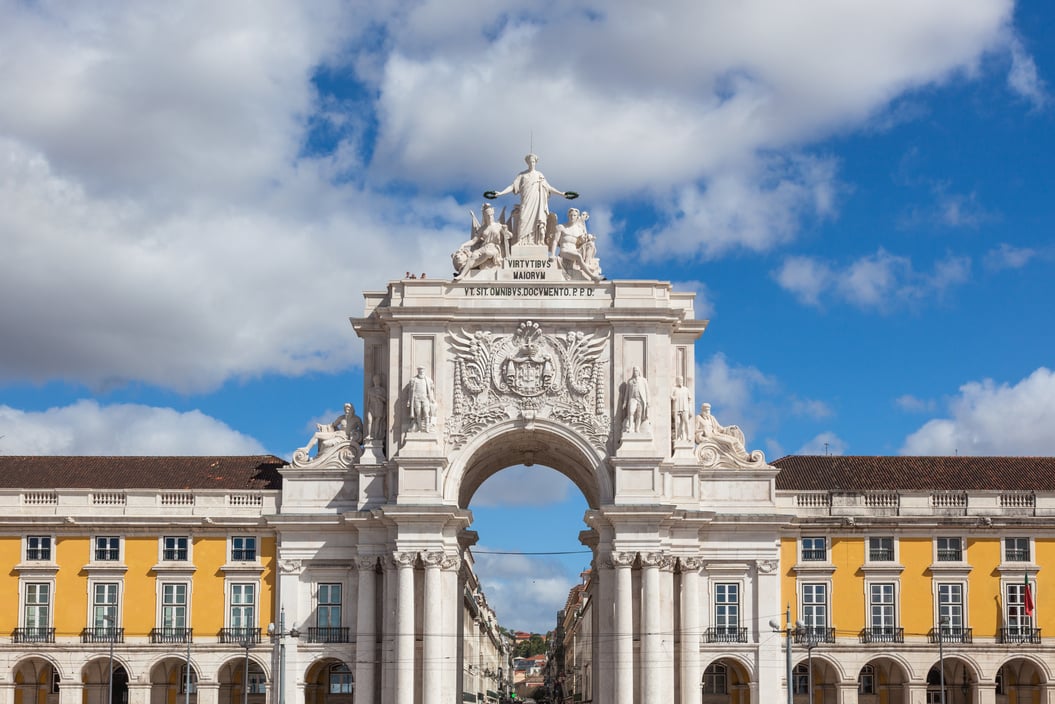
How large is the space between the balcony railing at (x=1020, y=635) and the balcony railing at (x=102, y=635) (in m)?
38.0

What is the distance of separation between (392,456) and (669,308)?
44.7 ft

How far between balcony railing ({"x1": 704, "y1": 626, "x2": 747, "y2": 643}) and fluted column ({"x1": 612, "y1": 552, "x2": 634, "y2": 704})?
4031 mm

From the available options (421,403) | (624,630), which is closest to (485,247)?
(421,403)

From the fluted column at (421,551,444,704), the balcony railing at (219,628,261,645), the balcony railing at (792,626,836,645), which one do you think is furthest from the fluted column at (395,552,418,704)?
the balcony railing at (792,626,836,645)

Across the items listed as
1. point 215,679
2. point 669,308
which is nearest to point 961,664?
point 669,308

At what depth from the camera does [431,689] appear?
63.6 meters

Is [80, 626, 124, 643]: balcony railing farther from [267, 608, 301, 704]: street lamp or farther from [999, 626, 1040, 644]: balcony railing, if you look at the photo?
[999, 626, 1040, 644]: balcony railing

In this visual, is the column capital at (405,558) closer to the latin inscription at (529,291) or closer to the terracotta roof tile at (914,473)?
the latin inscription at (529,291)

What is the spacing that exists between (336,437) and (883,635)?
25402 mm

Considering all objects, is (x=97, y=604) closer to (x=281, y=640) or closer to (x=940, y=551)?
(x=281, y=640)

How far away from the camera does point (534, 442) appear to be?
224ft

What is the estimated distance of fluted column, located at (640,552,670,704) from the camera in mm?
63125

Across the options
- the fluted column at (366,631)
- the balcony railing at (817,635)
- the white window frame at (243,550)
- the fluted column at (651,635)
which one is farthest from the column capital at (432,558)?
the balcony railing at (817,635)

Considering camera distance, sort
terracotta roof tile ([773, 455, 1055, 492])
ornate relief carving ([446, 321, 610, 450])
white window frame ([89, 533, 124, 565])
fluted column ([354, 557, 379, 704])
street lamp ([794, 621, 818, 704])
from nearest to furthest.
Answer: street lamp ([794, 621, 818, 704]) → fluted column ([354, 557, 379, 704]) → ornate relief carving ([446, 321, 610, 450]) → white window frame ([89, 533, 124, 565]) → terracotta roof tile ([773, 455, 1055, 492])
